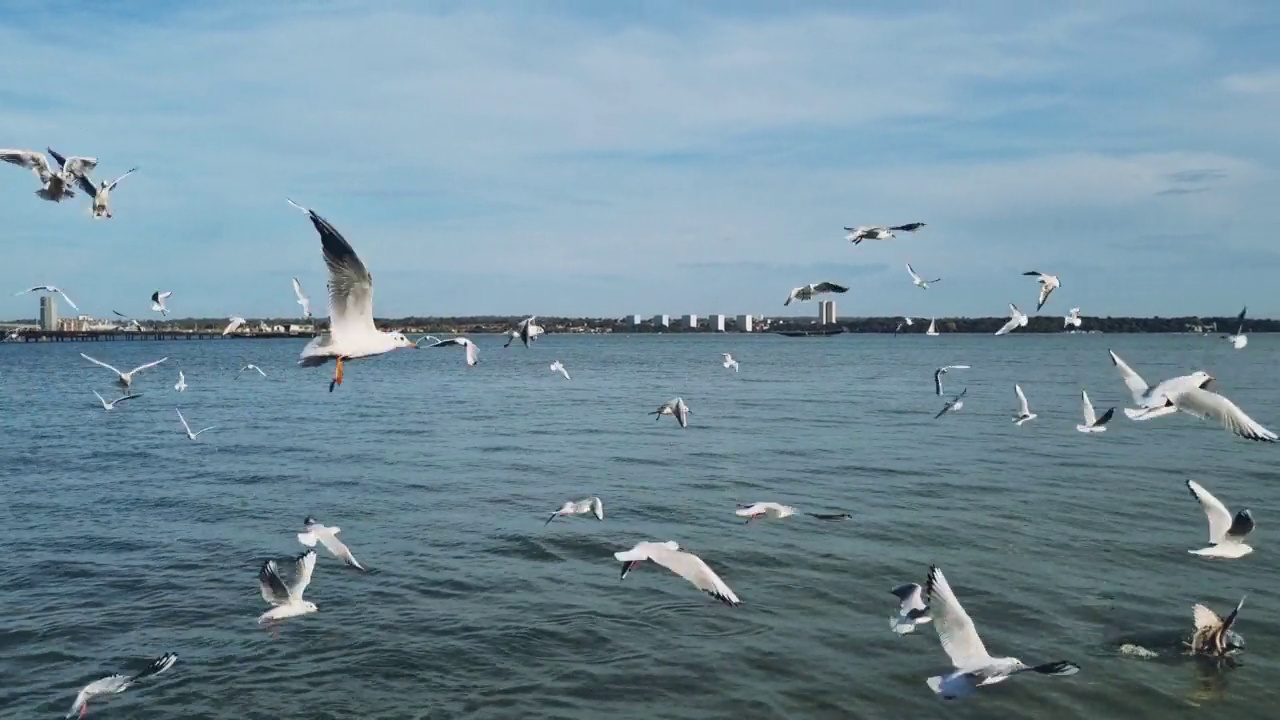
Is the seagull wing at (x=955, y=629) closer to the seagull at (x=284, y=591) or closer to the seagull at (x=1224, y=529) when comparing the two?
the seagull at (x=1224, y=529)

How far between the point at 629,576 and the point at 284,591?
4568 millimetres

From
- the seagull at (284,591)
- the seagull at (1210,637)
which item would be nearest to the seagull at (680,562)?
the seagull at (284,591)

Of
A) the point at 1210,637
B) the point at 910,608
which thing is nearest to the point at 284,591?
the point at 910,608

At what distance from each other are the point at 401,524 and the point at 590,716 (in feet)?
28.6

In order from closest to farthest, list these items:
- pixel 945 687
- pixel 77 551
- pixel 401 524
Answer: pixel 945 687 < pixel 77 551 < pixel 401 524

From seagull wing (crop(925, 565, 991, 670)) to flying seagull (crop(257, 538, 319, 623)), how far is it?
6.75m

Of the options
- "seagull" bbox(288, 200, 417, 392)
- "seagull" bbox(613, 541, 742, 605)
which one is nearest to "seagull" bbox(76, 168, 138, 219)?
"seagull" bbox(288, 200, 417, 392)

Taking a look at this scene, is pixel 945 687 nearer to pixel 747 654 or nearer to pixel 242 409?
pixel 747 654

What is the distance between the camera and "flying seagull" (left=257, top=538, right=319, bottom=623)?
10695 millimetres

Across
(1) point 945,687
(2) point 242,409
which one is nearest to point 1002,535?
(1) point 945,687

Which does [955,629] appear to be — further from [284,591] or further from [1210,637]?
[284,591]

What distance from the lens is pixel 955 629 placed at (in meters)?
7.80

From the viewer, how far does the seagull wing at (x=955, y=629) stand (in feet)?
25.2

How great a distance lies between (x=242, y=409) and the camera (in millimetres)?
42531
